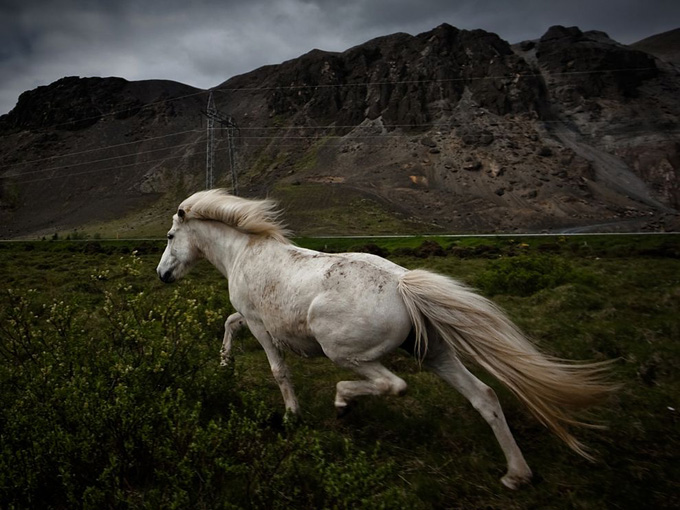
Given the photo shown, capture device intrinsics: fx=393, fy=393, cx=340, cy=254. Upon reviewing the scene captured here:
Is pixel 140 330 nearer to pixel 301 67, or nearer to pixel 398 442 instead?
pixel 398 442

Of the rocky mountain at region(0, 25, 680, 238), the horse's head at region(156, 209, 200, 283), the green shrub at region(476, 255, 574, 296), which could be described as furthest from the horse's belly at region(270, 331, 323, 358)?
the rocky mountain at region(0, 25, 680, 238)

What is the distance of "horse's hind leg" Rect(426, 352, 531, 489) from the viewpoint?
3078 millimetres

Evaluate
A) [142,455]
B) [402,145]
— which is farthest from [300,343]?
[402,145]

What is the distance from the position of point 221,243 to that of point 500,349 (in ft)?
11.5

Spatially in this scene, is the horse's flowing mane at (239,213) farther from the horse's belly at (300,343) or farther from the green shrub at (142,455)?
the green shrub at (142,455)

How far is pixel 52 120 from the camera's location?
344 feet

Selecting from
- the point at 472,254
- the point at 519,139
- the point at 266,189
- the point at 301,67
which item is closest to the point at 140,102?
the point at 301,67

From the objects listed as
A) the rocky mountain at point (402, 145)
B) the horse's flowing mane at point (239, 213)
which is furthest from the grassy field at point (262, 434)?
the rocky mountain at point (402, 145)

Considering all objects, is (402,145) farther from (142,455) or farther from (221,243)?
(142,455)

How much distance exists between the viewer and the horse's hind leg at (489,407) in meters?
3.08

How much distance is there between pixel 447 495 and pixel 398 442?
→ 83 centimetres

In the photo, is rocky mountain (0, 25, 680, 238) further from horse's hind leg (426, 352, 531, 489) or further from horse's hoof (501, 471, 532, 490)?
horse's hoof (501, 471, 532, 490)

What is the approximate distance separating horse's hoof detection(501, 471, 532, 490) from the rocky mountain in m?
41.1

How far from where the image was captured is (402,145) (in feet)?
211
